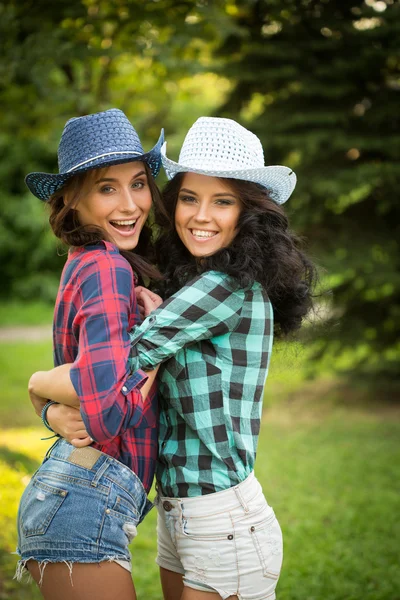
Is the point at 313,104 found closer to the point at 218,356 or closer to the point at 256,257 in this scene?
the point at 256,257

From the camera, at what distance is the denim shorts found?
1918 millimetres

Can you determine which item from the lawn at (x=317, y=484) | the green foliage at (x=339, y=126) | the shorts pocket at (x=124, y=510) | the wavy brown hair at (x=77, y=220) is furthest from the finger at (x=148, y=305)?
the green foliage at (x=339, y=126)

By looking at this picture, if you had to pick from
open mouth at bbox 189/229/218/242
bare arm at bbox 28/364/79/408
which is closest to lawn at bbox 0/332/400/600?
open mouth at bbox 189/229/218/242

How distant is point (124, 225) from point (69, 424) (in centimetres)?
66

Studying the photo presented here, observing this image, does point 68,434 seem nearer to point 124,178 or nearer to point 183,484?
point 183,484

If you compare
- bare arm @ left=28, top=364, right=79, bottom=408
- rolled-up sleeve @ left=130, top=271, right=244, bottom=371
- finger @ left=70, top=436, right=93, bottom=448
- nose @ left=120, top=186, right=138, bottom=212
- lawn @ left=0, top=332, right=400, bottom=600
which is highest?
nose @ left=120, top=186, right=138, bottom=212

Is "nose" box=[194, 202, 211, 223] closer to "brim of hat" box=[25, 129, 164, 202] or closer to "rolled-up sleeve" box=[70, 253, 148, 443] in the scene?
"brim of hat" box=[25, 129, 164, 202]

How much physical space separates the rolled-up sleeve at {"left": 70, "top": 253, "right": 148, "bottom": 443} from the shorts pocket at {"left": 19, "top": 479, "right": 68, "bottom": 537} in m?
0.23

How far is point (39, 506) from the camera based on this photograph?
→ 1.96 metres

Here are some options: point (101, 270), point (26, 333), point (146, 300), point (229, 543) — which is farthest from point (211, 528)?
point (26, 333)

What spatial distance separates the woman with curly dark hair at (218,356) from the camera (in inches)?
80.2

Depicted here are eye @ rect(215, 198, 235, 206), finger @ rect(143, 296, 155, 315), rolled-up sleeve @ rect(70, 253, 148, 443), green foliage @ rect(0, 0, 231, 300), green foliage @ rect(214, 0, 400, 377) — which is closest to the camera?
rolled-up sleeve @ rect(70, 253, 148, 443)

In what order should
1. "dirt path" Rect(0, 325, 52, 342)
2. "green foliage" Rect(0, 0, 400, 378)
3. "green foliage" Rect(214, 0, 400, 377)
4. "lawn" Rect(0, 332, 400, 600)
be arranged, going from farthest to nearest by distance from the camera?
"dirt path" Rect(0, 325, 52, 342) → "green foliage" Rect(214, 0, 400, 377) → "green foliage" Rect(0, 0, 400, 378) → "lawn" Rect(0, 332, 400, 600)

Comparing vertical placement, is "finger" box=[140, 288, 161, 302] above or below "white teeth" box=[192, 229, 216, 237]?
below
